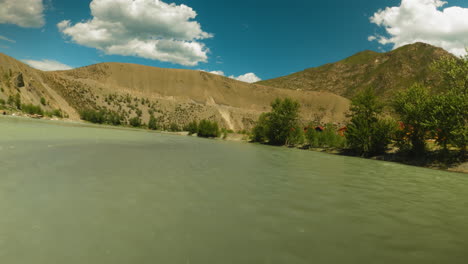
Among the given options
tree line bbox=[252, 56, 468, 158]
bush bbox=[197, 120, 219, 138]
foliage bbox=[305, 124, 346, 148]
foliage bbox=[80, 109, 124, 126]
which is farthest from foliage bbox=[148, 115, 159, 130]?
tree line bbox=[252, 56, 468, 158]

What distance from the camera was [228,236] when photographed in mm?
5152

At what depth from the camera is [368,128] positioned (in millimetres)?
38469

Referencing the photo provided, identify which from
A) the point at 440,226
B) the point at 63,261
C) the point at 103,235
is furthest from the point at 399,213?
the point at 63,261

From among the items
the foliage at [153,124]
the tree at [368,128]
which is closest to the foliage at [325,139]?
the tree at [368,128]

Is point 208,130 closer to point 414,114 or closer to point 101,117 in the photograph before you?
point 101,117

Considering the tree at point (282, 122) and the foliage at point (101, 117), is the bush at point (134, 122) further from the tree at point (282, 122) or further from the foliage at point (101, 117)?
the tree at point (282, 122)

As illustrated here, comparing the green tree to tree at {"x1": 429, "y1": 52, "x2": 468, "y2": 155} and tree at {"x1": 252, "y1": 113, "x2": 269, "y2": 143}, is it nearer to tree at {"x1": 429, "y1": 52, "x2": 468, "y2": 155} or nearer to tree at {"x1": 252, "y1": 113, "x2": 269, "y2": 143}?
tree at {"x1": 252, "y1": 113, "x2": 269, "y2": 143}

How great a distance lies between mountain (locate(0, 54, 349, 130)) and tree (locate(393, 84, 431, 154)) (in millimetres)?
81942

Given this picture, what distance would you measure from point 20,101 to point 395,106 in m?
88.4

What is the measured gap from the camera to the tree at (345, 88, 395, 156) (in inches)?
1473

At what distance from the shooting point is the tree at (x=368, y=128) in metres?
37.4

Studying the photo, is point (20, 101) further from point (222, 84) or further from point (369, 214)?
point (222, 84)

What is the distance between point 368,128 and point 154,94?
370 ft

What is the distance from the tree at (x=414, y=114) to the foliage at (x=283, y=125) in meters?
24.4
